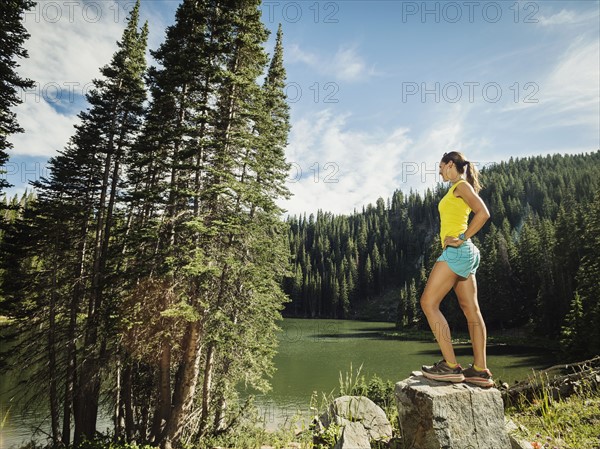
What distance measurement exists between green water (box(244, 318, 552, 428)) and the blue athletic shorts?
15645 millimetres

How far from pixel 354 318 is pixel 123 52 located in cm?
10519

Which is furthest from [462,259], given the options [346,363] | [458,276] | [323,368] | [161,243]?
[346,363]

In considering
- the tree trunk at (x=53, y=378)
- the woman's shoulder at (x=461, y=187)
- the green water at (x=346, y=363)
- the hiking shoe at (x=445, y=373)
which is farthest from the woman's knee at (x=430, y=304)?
the green water at (x=346, y=363)

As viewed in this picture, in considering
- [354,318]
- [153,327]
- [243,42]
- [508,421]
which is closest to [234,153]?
[243,42]

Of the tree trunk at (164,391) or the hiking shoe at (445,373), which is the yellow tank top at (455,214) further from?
the tree trunk at (164,391)

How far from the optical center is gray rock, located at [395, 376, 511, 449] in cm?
406

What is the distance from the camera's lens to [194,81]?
1274 centimetres

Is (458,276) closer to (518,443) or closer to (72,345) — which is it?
(518,443)

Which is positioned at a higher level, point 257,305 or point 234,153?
point 234,153

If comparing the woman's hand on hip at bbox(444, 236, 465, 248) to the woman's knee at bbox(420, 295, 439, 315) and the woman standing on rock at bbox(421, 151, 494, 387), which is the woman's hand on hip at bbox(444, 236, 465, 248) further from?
the woman's knee at bbox(420, 295, 439, 315)

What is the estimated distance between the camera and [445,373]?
180 inches

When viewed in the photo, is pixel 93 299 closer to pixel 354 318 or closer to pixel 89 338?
pixel 89 338

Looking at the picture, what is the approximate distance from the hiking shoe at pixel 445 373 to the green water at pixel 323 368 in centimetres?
1058

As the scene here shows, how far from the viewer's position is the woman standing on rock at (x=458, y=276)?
4555mm
